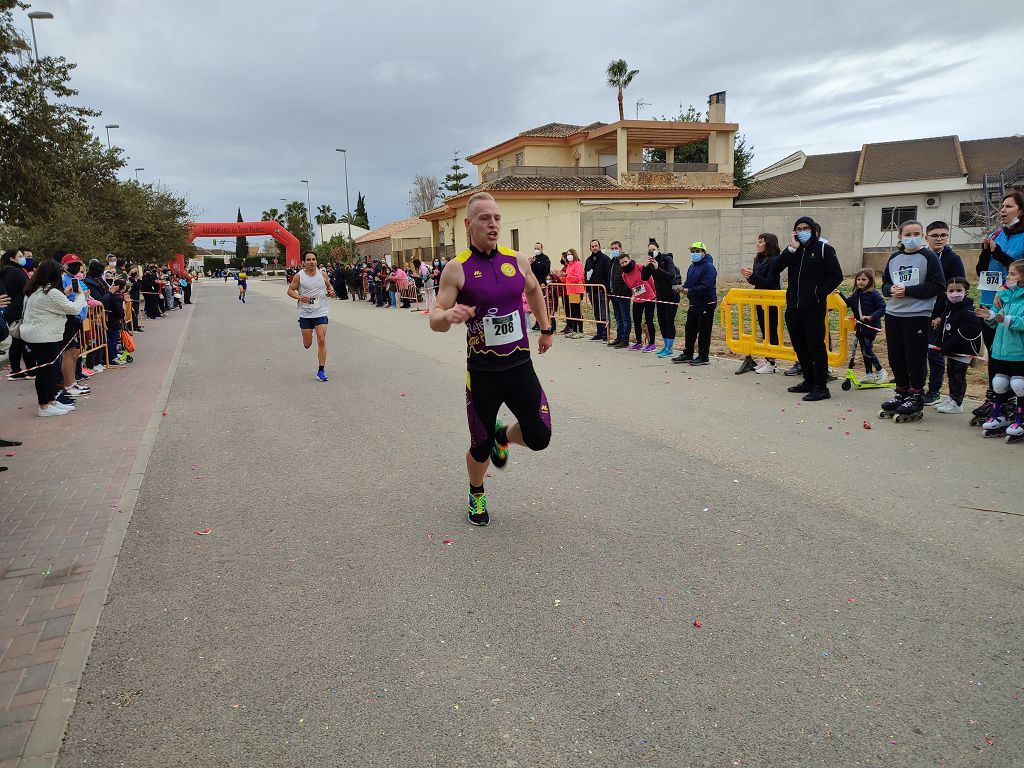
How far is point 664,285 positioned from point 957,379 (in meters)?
5.77

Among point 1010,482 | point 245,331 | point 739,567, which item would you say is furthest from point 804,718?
point 245,331

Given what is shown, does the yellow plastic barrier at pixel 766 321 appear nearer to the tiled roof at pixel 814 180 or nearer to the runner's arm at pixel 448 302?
the runner's arm at pixel 448 302

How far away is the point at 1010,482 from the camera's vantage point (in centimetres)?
507

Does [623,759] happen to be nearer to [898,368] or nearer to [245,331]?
[898,368]

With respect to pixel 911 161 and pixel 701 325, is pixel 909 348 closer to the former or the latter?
pixel 701 325

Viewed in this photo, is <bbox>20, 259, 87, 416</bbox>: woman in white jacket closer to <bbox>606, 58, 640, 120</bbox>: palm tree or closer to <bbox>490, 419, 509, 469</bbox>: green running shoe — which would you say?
<bbox>490, 419, 509, 469</bbox>: green running shoe

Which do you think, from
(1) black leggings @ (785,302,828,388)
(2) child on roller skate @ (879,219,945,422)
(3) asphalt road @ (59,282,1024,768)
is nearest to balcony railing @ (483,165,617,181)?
(1) black leggings @ (785,302,828,388)

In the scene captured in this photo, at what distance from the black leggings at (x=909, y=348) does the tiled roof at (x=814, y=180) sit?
4470 centimetres

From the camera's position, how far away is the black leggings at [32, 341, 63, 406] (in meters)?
8.81

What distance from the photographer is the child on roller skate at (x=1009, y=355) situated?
597cm

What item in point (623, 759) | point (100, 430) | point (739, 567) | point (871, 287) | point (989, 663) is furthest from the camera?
point (871, 287)

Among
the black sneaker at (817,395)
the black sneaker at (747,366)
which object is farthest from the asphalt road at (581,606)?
the black sneaker at (747,366)

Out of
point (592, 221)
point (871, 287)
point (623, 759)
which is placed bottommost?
point (623, 759)

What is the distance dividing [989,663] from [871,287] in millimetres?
7030
